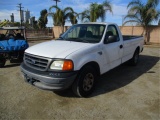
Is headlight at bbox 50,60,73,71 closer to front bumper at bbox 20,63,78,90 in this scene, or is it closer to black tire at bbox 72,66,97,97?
front bumper at bbox 20,63,78,90

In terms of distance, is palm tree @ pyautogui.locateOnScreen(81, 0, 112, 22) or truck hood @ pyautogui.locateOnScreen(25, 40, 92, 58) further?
palm tree @ pyautogui.locateOnScreen(81, 0, 112, 22)

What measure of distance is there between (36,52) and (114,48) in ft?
7.57

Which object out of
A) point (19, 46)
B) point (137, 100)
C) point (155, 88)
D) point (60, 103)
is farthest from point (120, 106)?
point (19, 46)

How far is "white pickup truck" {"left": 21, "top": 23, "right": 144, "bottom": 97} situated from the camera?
12.2ft

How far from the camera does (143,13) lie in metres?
16.0

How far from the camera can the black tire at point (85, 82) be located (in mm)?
3990

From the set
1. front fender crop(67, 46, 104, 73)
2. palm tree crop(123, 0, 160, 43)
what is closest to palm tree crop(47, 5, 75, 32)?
palm tree crop(123, 0, 160, 43)

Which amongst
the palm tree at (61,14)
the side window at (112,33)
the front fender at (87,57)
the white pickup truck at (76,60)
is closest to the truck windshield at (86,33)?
the white pickup truck at (76,60)

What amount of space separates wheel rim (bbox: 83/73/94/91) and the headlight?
2.19 ft

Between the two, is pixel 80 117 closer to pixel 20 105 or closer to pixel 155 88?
pixel 20 105

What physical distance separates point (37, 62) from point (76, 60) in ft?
3.03

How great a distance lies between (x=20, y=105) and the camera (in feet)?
12.9

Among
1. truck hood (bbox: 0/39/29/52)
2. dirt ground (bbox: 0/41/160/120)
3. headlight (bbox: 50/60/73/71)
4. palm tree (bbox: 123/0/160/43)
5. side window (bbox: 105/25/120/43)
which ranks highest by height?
palm tree (bbox: 123/0/160/43)

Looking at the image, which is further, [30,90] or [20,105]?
[30,90]
